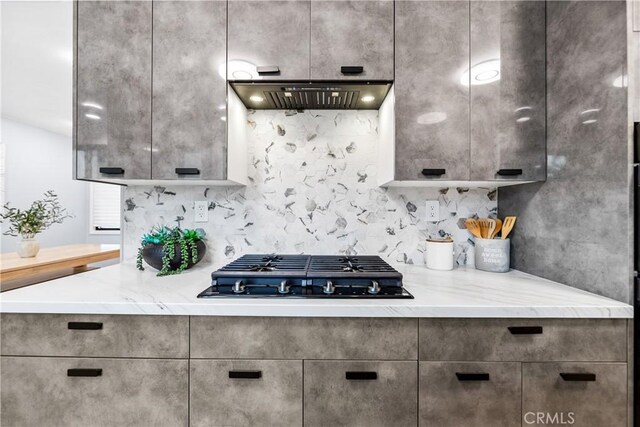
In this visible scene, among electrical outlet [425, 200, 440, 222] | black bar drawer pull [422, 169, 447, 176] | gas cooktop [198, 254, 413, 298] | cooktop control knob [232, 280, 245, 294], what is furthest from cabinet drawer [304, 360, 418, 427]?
electrical outlet [425, 200, 440, 222]

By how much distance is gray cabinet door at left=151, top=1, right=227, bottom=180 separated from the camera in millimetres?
1462

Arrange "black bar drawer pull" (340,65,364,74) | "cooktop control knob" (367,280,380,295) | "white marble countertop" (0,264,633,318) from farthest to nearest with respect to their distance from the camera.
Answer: "black bar drawer pull" (340,65,364,74), "cooktop control knob" (367,280,380,295), "white marble countertop" (0,264,633,318)

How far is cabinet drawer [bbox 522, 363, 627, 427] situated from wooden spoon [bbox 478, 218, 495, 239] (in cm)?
81

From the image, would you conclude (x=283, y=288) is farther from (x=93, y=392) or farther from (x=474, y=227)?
(x=474, y=227)

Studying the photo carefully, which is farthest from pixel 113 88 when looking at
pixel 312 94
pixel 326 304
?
pixel 326 304

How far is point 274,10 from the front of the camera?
57.2 inches

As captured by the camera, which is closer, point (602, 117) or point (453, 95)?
point (602, 117)

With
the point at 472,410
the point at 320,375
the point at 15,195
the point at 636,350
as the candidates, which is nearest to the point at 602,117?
the point at 636,350

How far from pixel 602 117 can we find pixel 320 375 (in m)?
1.55

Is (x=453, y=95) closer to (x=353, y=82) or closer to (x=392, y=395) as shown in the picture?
(x=353, y=82)

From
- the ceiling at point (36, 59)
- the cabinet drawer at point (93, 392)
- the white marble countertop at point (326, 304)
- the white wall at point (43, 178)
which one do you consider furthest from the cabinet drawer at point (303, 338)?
the white wall at point (43, 178)

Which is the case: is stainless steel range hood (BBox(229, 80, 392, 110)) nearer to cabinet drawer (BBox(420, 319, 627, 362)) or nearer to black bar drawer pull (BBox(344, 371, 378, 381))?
cabinet drawer (BBox(420, 319, 627, 362))

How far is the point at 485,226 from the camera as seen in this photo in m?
1.76

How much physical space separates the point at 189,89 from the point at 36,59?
2.72 metres
